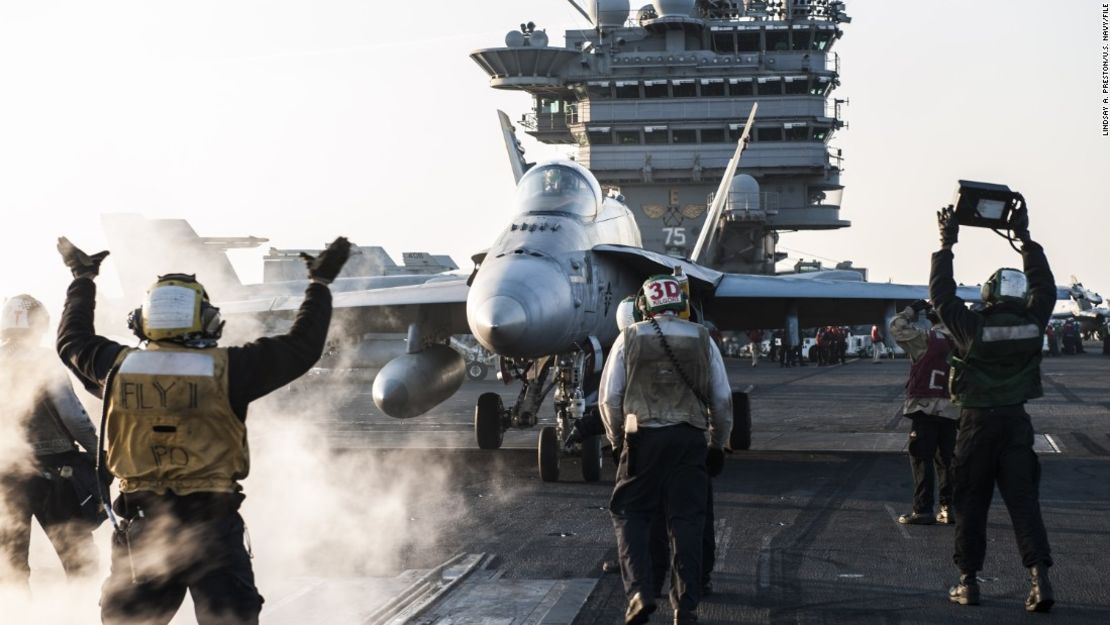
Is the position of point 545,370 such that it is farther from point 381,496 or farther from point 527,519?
point 527,519

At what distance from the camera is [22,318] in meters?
8.50

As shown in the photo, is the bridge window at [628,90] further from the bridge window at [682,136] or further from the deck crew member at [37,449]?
the deck crew member at [37,449]

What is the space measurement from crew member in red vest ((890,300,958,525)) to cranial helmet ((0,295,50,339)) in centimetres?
750

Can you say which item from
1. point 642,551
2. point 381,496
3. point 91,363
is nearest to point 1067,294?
point 381,496

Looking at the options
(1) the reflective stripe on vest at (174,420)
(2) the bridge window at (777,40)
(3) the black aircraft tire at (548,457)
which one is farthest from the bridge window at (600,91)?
(1) the reflective stripe on vest at (174,420)

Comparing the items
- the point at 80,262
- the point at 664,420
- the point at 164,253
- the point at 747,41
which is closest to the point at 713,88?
the point at 747,41

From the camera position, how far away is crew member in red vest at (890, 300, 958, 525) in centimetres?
1238

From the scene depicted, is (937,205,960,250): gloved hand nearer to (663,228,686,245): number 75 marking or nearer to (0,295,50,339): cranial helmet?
(0,295,50,339): cranial helmet

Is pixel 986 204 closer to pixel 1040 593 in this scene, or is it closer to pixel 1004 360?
pixel 1004 360

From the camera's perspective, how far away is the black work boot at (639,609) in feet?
26.1

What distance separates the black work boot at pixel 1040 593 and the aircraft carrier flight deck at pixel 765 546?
3.2 inches

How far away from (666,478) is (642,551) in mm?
470

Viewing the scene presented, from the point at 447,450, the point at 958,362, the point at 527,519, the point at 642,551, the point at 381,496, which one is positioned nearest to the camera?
the point at 642,551

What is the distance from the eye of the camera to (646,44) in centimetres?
7325
